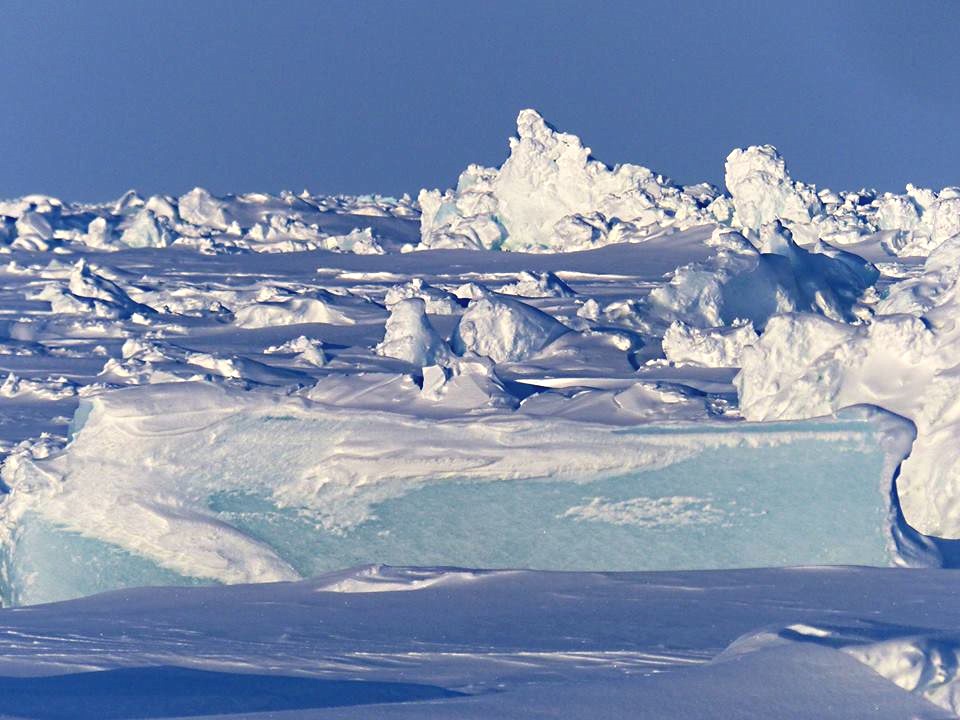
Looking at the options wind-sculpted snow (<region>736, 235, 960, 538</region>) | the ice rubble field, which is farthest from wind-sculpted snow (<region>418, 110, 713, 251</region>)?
wind-sculpted snow (<region>736, 235, 960, 538</region>)

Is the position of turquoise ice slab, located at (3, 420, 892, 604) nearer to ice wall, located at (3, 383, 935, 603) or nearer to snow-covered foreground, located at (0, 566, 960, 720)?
ice wall, located at (3, 383, 935, 603)

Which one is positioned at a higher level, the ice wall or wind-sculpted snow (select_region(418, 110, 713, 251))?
wind-sculpted snow (select_region(418, 110, 713, 251))

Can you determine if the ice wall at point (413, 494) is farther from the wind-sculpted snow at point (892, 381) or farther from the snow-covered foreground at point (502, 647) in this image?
the wind-sculpted snow at point (892, 381)

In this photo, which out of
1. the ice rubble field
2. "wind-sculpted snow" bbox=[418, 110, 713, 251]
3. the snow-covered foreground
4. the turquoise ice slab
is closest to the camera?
the snow-covered foreground

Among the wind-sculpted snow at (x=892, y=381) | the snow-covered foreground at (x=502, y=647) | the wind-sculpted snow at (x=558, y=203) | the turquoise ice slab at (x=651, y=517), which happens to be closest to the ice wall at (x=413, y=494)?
the turquoise ice slab at (x=651, y=517)

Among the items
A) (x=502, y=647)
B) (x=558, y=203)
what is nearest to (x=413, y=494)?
(x=502, y=647)

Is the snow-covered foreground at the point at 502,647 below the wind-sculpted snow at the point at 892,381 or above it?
below

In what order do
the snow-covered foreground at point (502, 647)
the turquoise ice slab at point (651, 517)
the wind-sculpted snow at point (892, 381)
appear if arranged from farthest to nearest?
1. the wind-sculpted snow at point (892, 381)
2. the turquoise ice slab at point (651, 517)
3. the snow-covered foreground at point (502, 647)
